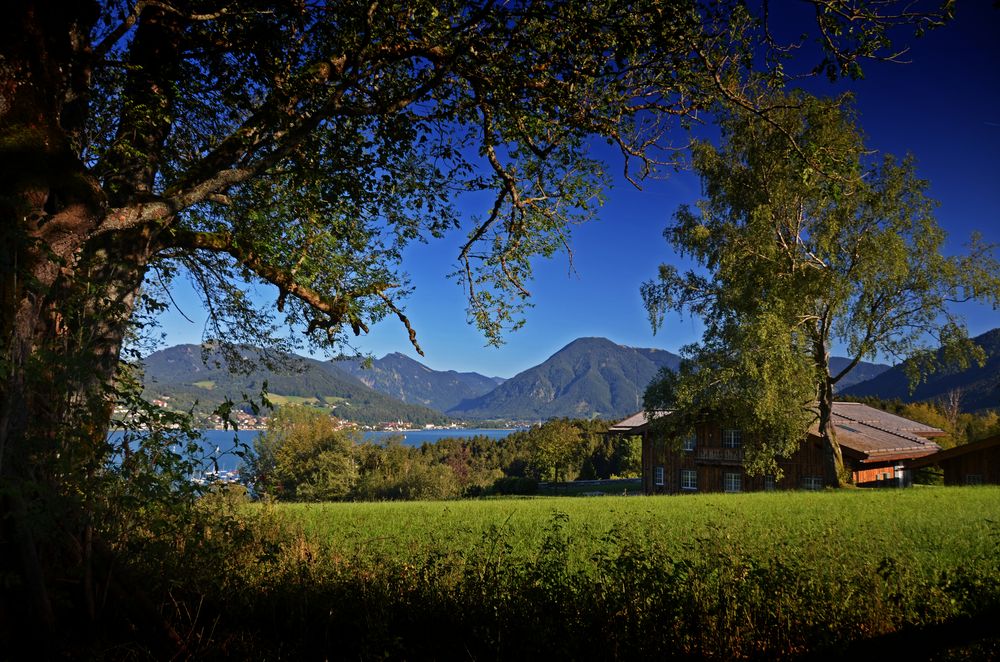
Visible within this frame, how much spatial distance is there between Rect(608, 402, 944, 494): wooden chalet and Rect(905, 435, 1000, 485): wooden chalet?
147 centimetres

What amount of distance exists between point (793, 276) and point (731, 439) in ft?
64.7

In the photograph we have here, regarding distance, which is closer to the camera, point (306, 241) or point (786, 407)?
point (306, 241)

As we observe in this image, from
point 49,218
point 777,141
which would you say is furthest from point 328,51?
point 777,141

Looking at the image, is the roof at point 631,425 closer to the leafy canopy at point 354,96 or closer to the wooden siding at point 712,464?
the wooden siding at point 712,464

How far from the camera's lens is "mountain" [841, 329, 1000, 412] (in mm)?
24647

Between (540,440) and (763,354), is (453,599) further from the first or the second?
(540,440)

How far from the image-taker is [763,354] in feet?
68.4

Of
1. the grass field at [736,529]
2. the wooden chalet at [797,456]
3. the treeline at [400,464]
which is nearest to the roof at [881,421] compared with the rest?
the wooden chalet at [797,456]

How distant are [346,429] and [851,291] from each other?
3749 centimetres

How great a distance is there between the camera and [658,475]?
41.7 meters

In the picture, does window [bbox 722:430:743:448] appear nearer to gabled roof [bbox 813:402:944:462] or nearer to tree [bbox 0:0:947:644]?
gabled roof [bbox 813:402:944:462]

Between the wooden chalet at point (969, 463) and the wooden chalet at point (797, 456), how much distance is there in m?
1.47

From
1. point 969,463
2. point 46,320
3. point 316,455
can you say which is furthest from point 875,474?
point 46,320

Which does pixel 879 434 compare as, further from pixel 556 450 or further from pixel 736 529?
pixel 736 529
